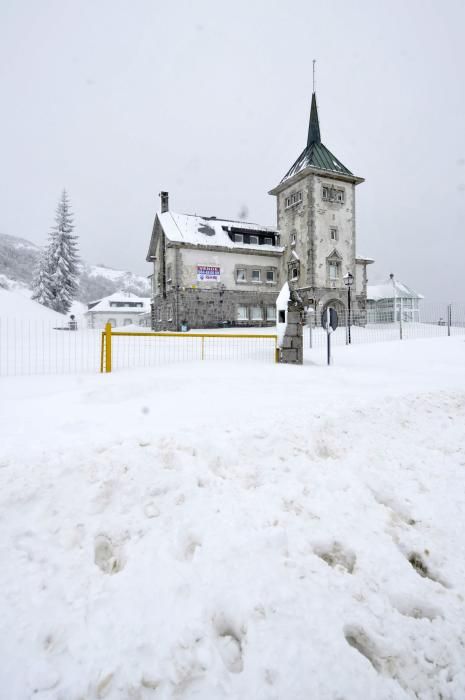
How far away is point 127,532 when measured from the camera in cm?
322

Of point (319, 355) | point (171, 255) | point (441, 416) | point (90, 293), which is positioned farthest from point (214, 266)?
point (90, 293)

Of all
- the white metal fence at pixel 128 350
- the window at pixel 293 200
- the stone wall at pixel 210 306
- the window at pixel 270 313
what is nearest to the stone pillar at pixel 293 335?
the white metal fence at pixel 128 350

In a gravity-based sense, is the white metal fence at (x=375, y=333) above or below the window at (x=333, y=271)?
below

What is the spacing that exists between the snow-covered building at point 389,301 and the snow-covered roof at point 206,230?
16319mm

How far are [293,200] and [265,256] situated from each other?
5474mm

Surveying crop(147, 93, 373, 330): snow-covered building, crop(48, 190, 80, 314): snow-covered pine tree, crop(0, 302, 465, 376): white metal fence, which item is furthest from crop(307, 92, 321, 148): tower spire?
crop(48, 190, 80, 314): snow-covered pine tree

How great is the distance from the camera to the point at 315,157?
99.8ft

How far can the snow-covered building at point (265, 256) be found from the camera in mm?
28500

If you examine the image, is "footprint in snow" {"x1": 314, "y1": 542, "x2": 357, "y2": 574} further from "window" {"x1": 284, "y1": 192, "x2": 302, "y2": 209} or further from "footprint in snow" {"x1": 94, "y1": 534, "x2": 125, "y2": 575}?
"window" {"x1": 284, "y1": 192, "x2": 302, "y2": 209}

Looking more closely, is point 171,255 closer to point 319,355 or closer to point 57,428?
point 319,355

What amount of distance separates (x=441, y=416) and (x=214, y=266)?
80.7ft

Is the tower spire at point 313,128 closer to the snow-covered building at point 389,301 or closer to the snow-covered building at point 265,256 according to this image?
the snow-covered building at point 265,256

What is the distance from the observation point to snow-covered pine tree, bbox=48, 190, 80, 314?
118 ft

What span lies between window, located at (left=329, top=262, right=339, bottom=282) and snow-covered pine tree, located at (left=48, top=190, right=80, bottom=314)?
1004 inches
